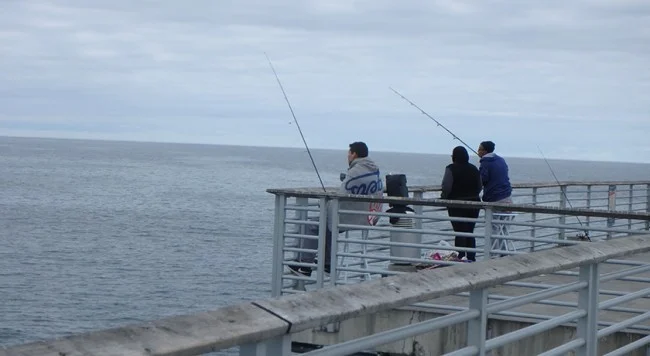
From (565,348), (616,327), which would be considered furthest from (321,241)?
(565,348)

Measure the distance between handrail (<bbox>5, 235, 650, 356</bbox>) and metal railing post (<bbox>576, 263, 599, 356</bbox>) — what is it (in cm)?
92

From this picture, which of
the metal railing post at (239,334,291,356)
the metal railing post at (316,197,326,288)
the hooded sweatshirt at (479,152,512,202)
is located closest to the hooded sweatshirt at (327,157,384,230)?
the metal railing post at (316,197,326,288)

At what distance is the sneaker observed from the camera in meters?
10.4

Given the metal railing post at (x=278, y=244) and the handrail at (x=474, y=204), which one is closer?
the handrail at (x=474, y=204)

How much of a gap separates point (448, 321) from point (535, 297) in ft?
2.79

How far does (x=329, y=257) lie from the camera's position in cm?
1002

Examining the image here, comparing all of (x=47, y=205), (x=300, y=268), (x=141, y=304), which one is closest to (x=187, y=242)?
(x=141, y=304)

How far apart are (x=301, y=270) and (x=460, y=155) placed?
7.38 ft

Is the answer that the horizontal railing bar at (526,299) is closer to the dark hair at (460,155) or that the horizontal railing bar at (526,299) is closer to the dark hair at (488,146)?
the dark hair at (460,155)

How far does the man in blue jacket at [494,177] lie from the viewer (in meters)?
12.6

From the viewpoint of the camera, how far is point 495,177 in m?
12.6

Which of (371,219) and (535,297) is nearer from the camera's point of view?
(535,297)

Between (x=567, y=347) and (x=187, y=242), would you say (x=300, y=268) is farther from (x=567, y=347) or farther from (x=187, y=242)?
(x=187, y=242)

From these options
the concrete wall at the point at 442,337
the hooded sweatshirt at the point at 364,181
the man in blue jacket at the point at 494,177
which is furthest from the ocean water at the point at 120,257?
the concrete wall at the point at 442,337
